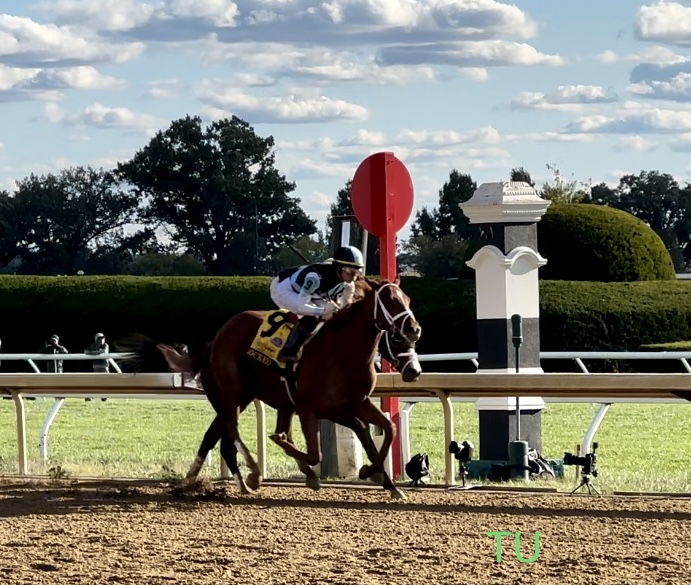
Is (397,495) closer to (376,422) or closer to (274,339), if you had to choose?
(376,422)

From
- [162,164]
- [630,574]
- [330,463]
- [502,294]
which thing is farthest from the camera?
[162,164]

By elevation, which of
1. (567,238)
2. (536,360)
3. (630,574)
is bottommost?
(630,574)

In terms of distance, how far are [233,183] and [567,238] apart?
25.9m

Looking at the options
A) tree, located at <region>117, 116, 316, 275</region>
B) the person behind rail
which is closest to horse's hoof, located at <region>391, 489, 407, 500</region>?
the person behind rail

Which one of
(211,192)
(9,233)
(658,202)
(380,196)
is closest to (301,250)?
(211,192)

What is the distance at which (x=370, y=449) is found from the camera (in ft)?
25.3

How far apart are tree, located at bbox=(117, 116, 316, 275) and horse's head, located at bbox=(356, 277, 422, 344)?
128ft

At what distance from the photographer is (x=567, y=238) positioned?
23.2m

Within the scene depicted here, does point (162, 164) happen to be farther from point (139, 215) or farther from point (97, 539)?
point (97, 539)

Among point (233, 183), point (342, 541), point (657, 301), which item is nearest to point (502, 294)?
point (342, 541)

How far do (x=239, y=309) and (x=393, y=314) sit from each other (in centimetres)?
1696

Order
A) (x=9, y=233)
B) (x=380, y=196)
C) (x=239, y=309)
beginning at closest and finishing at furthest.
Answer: (x=380, y=196), (x=239, y=309), (x=9, y=233)

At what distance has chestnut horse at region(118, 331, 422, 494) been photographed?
730 cm

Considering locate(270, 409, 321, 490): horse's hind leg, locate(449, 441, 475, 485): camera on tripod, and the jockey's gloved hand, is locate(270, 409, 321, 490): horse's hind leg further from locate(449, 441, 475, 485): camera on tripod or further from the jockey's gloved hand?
locate(449, 441, 475, 485): camera on tripod
